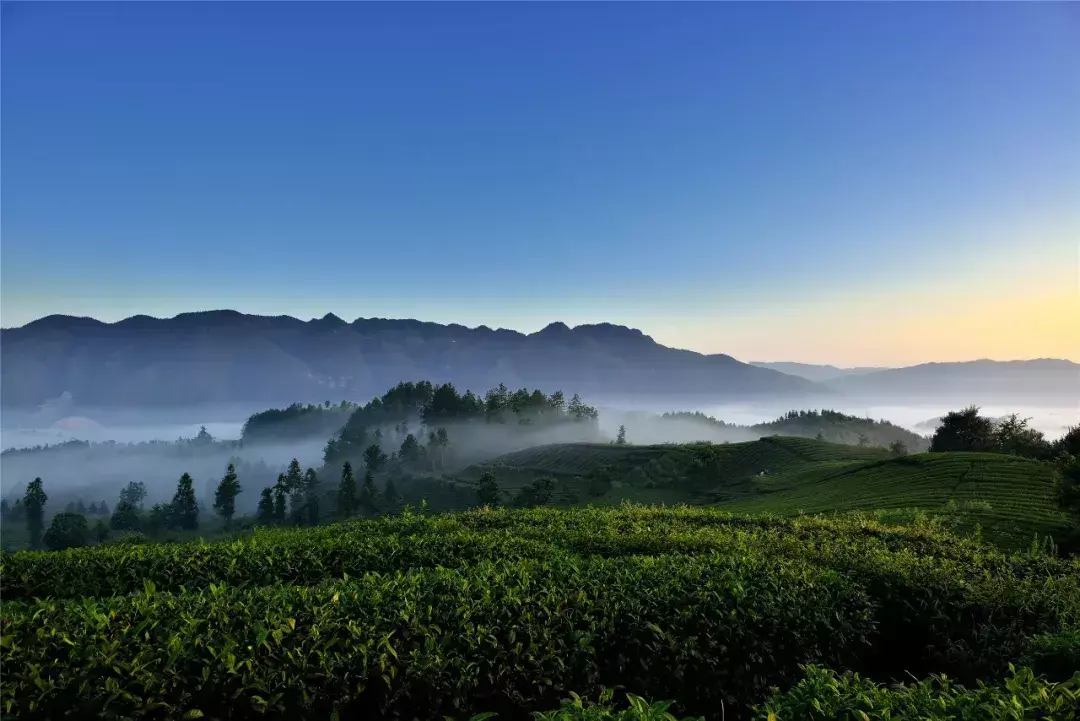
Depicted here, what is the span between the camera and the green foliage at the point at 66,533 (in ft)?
246

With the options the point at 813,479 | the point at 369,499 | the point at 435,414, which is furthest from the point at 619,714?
the point at 435,414

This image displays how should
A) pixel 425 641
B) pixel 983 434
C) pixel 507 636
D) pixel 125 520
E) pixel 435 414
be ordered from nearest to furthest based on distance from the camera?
A: pixel 425 641 < pixel 507 636 < pixel 983 434 < pixel 125 520 < pixel 435 414

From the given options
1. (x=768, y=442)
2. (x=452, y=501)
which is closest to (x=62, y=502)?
(x=452, y=501)

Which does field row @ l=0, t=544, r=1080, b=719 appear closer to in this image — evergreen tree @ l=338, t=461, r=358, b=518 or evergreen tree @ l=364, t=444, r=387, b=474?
evergreen tree @ l=338, t=461, r=358, b=518

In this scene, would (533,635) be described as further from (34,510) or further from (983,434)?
(34,510)

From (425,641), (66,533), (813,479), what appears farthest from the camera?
(66,533)

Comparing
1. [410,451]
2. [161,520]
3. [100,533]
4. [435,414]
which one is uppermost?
[435,414]

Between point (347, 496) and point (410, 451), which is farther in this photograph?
point (410, 451)

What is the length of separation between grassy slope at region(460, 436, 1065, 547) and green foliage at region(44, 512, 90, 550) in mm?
Result: 57187

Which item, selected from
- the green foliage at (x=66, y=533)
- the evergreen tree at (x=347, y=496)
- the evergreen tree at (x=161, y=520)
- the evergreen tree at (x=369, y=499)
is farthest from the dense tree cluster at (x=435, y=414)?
the green foliage at (x=66, y=533)

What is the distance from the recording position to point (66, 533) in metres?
77.1

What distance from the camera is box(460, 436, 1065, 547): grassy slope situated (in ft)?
63.9

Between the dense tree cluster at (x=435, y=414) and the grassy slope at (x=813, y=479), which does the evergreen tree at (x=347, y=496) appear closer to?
the grassy slope at (x=813, y=479)

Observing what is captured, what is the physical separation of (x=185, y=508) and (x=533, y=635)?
113 metres
